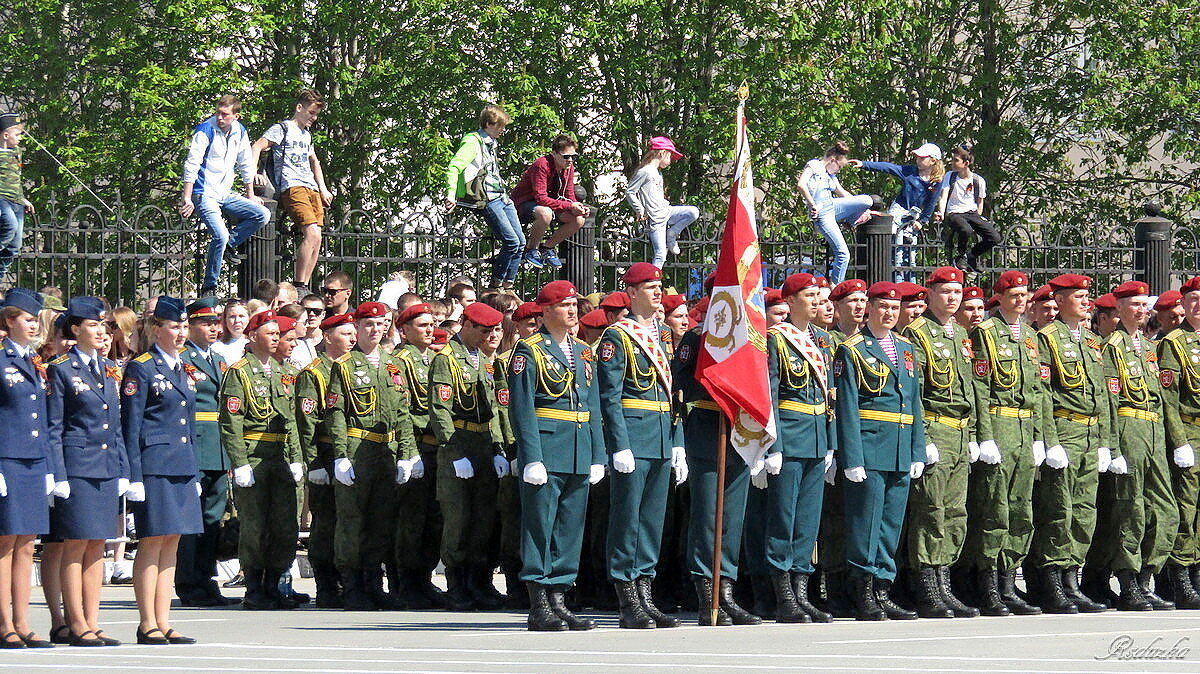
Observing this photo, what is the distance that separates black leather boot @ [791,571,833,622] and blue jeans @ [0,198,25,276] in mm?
Result: 6624

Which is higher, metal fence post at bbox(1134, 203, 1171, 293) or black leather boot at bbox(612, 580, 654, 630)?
metal fence post at bbox(1134, 203, 1171, 293)

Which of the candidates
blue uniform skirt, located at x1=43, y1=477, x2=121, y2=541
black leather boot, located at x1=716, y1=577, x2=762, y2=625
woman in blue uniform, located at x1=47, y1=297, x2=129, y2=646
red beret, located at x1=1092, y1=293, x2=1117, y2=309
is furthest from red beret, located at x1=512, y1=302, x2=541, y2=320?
red beret, located at x1=1092, y1=293, x2=1117, y2=309

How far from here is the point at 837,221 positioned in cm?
1911

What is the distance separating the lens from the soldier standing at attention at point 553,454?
36.6 ft

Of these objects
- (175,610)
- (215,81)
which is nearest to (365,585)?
(175,610)

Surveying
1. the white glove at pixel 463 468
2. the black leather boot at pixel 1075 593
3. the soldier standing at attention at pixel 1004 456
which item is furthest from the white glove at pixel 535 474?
the black leather boot at pixel 1075 593

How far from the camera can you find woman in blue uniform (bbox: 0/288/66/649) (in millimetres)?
10266

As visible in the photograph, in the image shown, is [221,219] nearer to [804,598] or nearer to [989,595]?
[804,598]

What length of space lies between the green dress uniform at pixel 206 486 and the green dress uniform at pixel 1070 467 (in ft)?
15.7

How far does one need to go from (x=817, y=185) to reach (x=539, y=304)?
798cm

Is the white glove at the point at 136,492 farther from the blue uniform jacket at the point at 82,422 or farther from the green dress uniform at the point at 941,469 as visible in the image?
the green dress uniform at the point at 941,469

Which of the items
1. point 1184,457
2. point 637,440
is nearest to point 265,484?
point 637,440

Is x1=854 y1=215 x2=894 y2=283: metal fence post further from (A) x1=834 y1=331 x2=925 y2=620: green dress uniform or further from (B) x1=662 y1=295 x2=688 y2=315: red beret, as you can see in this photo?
(A) x1=834 y1=331 x2=925 y2=620: green dress uniform

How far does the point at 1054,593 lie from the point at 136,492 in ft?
17.2
